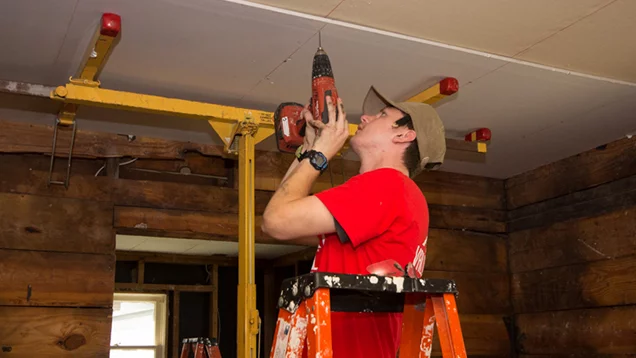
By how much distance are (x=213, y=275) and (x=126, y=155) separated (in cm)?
269

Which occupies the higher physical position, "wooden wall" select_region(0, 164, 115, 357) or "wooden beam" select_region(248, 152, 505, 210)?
"wooden beam" select_region(248, 152, 505, 210)

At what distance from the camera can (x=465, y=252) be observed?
4.43 m

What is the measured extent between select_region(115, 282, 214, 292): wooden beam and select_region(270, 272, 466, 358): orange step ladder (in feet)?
15.1

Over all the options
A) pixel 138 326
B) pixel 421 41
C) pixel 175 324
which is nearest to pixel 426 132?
pixel 421 41

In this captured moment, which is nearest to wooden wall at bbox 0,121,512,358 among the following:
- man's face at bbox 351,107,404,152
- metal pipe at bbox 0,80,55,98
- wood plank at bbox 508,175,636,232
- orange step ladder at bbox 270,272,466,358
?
Answer: wood plank at bbox 508,175,636,232

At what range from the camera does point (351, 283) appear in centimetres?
127

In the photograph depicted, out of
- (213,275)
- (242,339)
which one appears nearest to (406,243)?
(242,339)

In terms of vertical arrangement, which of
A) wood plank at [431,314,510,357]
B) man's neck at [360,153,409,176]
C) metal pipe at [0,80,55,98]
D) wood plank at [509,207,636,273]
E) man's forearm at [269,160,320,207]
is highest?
metal pipe at [0,80,55,98]

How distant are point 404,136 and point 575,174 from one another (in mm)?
2636

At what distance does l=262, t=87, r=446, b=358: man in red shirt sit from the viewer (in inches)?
59.9

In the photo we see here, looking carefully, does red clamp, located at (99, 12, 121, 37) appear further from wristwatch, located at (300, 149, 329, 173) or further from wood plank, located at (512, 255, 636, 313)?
wood plank, located at (512, 255, 636, 313)

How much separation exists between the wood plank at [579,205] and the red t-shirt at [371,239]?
8.29 ft

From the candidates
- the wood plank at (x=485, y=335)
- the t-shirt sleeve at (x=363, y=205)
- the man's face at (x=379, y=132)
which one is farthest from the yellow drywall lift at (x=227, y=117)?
the wood plank at (x=485, y=335)

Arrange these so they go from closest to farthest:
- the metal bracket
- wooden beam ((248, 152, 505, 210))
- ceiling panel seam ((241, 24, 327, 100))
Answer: ceiling panel seam ((241, 24, 327, 100)) → the metal bracket → wooden beam ((248, 152, 505, 210))
